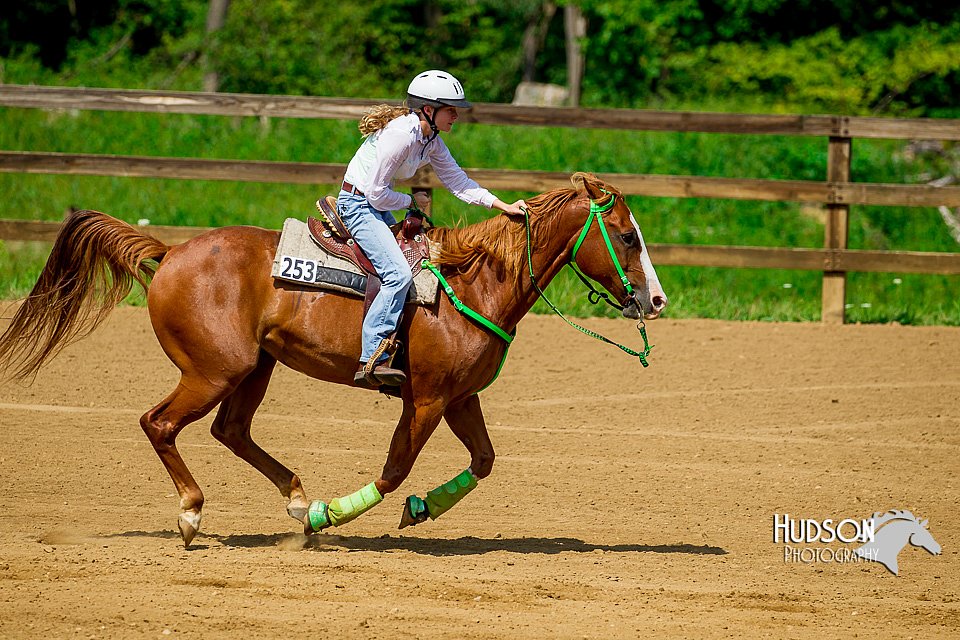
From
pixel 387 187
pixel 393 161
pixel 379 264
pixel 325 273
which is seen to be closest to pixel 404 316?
pixel 379 264

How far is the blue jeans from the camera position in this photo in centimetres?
625

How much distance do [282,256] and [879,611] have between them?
3.59 meters

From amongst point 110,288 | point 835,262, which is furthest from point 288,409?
point 835,262

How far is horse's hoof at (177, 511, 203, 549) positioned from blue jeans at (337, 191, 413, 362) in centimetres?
124

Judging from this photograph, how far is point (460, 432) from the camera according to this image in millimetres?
6762

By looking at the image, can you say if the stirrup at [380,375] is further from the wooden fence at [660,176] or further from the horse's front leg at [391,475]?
the wooden fence at [660,176]

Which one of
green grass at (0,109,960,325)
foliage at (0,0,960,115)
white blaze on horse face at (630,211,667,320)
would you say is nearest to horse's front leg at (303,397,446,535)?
white blaze on horse face at (630,211,667,320)

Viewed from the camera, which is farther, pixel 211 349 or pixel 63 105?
pixel 63 105

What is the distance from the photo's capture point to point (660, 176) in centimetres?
1210

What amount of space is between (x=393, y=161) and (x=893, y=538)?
3.63m

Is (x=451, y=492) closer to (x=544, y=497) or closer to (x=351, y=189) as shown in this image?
(x=544, y=497)

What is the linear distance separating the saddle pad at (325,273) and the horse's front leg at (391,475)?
2.02 feet

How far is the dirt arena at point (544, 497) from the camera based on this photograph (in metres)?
5.32

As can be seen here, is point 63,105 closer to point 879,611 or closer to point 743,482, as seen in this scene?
point 743,482
